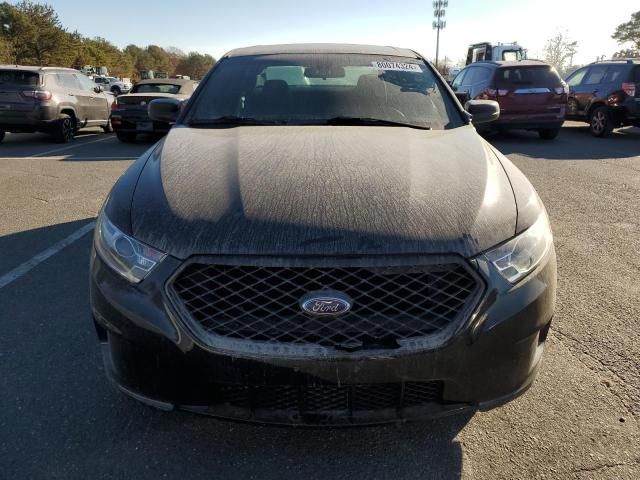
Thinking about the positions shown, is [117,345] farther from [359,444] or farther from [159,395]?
[359,444]

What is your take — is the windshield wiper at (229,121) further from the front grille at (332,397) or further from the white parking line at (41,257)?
the white parking line at (41,257)

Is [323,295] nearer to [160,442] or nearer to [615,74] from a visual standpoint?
[160,442]

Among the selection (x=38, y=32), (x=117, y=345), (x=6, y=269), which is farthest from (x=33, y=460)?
(x=38, y=32)

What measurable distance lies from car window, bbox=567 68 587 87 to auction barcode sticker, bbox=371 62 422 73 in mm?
11178

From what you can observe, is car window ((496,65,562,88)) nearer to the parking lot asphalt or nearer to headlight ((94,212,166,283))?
the parking lot asphalt

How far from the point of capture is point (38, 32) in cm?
4141

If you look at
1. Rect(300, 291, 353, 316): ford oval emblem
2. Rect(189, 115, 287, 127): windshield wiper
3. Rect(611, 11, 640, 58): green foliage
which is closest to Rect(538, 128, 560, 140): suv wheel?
Rect(189, 115, 287, 127): windshield wiper

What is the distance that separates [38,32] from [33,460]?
1908 inches

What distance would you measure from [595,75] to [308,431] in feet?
42.5

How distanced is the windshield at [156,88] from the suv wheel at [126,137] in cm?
109

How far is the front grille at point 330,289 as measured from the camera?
1.71m

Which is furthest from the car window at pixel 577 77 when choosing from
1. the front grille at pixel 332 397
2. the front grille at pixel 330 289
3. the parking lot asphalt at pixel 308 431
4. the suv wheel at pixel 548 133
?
the front grille at pixel 332 397

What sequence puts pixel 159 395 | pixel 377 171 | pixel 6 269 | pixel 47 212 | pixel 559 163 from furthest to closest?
pixel 559 163 → pixel 47 212 → pixel 6 269 → pixel 377 171 → pixel 159 395

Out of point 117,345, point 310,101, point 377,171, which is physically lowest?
point 117,345
